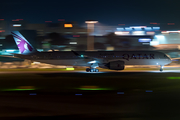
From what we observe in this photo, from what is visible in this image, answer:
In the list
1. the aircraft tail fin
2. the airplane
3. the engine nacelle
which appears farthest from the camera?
the aircraft tail fin

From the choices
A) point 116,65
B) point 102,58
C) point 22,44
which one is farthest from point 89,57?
point 22,44

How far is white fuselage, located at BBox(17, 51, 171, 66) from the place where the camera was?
33500mm

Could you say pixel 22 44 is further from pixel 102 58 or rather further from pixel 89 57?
pixel 102 58

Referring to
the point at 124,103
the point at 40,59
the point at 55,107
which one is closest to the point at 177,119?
the point at 124,103

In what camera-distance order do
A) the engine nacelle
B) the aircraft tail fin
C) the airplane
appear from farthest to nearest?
1. the aircraft tail fin
2. the airplane
3. the engine nacelle

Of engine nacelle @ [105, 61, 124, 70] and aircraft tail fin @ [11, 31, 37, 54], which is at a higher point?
aircraft tail fin @ [11, 31, 37, 54]

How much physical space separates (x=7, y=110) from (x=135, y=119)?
217 inches

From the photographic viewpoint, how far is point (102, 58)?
110 ft

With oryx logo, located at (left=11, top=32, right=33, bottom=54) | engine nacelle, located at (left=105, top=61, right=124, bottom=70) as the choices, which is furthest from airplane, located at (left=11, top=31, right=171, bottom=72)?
engine nacelle, located at (left=105, top=61, right=124, bottom=70)

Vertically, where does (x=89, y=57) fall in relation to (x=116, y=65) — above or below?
above

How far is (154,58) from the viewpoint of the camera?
33.6 metres

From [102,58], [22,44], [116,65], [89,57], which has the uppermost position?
[22,44]

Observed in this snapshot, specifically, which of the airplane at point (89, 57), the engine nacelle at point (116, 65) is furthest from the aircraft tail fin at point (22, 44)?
the engine nacelle at point (116, 65)

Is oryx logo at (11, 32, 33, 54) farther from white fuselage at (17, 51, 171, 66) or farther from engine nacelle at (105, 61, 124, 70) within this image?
engine nacelle at (105, 61, 124, 70)
